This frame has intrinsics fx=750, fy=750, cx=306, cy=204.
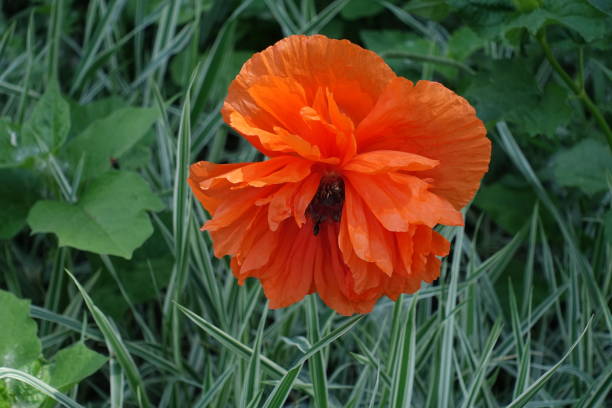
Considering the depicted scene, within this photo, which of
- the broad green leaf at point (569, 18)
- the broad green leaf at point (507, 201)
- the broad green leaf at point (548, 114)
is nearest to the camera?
the broad green leaf at point (569, 18)

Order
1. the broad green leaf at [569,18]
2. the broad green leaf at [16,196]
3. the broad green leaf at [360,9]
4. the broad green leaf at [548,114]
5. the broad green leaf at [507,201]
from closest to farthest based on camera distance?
1. the broad green leaf at [569,18]
2. the broad green leaf at [548,114]
3. the broad green leaf at [16,196]
4. the broad green leaf at [507,201]
5. the broad green leaf at [360,9]

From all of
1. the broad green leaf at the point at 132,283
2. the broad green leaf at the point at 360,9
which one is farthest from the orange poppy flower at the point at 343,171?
the broad green leaf at the point at 360,9

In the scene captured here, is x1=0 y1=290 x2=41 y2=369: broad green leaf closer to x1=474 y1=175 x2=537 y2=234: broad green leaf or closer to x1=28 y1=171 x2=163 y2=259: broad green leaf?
x1=28 y1=171 x2=163 y2=259: broad green leaf

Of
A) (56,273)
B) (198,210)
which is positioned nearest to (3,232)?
(56,273)

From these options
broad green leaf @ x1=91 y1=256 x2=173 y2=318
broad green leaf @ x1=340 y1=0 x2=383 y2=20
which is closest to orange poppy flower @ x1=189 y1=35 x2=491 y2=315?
broad green leaf @ x1=91 y1=256 x2=173 y2=318

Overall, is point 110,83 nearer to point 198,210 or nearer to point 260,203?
point 198,210

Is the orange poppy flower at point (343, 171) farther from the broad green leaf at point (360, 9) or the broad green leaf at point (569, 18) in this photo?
the broad green leaf at point (360, 9)

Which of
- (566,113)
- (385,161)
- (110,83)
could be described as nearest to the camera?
(385,161)
